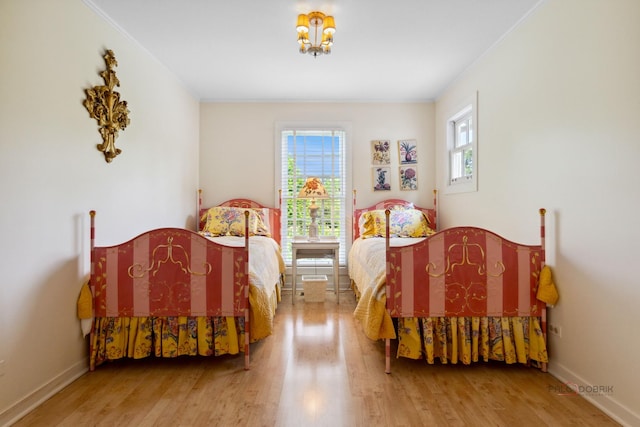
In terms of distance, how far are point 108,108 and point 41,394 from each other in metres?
1.86

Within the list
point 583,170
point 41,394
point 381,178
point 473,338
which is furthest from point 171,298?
point 381,178

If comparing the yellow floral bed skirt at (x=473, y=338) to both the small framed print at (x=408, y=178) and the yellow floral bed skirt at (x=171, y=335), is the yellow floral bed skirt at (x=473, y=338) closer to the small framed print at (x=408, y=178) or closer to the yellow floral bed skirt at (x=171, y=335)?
the yellow floral bed skirt at (x=171, y=335)

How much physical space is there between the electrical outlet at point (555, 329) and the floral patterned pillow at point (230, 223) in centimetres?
283

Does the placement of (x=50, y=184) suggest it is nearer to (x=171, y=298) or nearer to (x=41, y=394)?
(x=171, y=298)

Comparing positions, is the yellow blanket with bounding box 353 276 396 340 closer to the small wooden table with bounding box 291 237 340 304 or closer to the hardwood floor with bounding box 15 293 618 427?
the hardwood floor with bounding box 15 293 618 427

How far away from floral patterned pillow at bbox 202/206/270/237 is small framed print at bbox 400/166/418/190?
1.82 m

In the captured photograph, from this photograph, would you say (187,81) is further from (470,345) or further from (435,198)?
(470,345)

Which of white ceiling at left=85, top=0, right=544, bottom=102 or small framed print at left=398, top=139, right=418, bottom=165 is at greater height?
white ceiling at left=85, top=0, right=544, bottom=102

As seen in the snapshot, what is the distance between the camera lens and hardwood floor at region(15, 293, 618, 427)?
184 centimetres

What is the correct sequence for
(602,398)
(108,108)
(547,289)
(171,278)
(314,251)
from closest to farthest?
(602,398) < (547,289) < (171,278) < (108,108) < (314,251)

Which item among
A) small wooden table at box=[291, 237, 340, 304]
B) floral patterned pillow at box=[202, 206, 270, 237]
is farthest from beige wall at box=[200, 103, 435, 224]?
small wooden table at box=[291, 237, 340, 304]

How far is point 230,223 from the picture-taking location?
413cm

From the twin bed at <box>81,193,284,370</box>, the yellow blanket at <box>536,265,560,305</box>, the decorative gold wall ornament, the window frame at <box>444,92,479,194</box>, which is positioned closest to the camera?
the yellow blanket at <box>536,265,560,305</box>

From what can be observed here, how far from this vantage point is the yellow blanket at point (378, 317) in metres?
2.33
